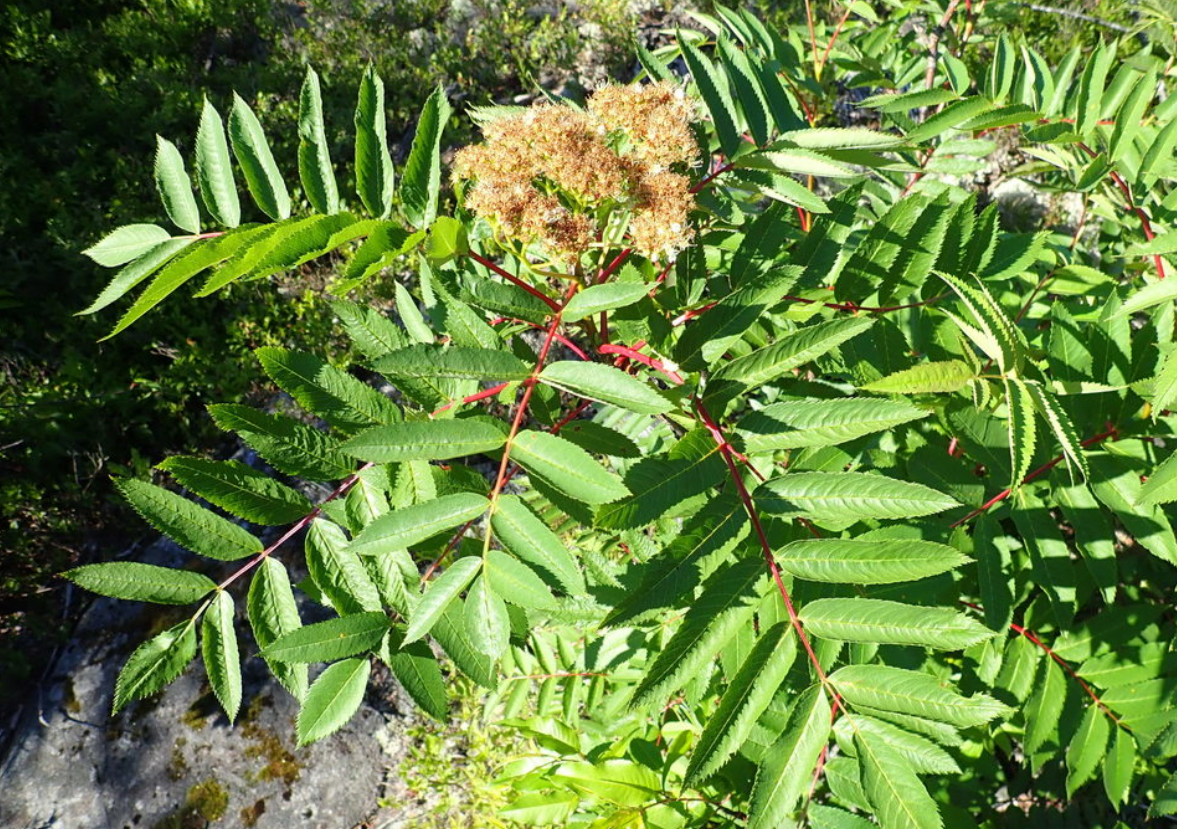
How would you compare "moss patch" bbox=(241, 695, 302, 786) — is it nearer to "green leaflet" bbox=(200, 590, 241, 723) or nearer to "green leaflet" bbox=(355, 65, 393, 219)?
"green leaflet" bbox=(200, 590, 241, 723)

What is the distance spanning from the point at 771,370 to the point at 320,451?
75cm

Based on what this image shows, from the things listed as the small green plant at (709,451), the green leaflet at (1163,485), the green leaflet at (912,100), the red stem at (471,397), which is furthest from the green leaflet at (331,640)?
the green leaflet at (912,100)

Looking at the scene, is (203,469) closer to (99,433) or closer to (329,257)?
(99,433)

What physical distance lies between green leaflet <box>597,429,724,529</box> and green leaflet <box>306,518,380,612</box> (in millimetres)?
487

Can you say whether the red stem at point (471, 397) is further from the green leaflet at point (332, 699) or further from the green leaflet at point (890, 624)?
the green leaflet at point (890, 624)

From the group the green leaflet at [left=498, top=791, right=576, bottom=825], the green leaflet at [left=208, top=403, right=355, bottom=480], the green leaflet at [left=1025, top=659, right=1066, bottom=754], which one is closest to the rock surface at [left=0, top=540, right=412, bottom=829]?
the green leaflet at [left=498, top=791, right=576, bottom=825]

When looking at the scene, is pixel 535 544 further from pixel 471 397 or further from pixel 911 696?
pixel 911 696

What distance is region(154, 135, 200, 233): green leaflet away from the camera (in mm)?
1357

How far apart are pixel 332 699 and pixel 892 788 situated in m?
0.87

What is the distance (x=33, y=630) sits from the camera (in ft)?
11.3

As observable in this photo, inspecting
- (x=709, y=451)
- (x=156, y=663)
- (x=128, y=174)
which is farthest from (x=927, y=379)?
(x=128, y=174)

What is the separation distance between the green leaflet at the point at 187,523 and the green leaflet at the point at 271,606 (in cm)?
5

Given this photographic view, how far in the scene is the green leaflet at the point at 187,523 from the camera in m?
1.19

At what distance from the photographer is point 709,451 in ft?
3.76
